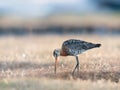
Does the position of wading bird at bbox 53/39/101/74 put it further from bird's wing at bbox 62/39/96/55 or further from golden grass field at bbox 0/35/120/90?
golden grass field at bbox 0/35/120/90

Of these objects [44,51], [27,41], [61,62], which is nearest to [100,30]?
[27,41]

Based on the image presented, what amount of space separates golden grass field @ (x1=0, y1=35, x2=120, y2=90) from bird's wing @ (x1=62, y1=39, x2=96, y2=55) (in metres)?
0.46

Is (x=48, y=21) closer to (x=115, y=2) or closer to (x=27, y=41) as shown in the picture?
(x=27, y=41)

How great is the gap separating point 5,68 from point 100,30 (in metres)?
16.6

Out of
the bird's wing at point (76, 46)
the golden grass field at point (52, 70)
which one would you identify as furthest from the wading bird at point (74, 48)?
the golden grass field at point (52, 70)

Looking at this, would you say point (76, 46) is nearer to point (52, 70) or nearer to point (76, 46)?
point (76, 46)

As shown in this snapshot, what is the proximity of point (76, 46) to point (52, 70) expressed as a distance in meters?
0.84

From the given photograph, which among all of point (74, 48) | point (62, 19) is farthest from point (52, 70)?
point (62, 19)

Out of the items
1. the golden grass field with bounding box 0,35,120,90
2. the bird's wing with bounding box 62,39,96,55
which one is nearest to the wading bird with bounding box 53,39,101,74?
the bird's wing with bounding box 62,39,96,55

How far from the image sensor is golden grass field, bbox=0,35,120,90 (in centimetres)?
1684

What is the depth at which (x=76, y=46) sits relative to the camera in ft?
61.4

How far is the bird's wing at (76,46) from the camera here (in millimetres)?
18641

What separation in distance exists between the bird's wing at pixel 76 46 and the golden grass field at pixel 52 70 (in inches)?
17.9

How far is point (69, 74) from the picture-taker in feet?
60.1
